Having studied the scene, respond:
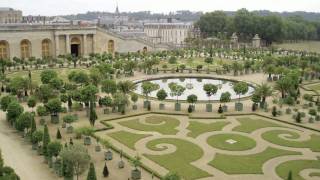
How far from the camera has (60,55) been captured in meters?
93.8

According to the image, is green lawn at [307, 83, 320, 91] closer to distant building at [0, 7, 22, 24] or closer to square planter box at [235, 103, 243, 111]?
square planter box at [235, 103, 243, 111]

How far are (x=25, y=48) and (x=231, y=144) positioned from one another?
7083 centimetres

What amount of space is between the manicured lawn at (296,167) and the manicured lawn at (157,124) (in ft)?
39.7

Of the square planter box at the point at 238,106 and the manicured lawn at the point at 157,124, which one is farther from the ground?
the square planter box at the point at 238,106

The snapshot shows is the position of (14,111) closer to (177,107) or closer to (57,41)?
(177,107)

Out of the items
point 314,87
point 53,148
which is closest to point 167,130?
point 53,148

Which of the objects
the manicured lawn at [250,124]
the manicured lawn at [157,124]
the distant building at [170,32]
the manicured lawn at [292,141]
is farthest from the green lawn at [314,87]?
the distant building at [170,32]

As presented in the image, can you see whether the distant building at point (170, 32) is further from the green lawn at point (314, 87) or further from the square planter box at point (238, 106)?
the square planter box at point (238, 106)

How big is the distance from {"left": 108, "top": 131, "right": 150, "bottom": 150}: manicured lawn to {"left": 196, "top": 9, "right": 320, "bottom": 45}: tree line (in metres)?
98.5

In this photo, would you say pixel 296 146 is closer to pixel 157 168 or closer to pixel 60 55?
pixel 157 168

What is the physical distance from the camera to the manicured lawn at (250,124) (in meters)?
42.1

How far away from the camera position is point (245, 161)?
1312 inches

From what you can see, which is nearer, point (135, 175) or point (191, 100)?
point (135, 175)

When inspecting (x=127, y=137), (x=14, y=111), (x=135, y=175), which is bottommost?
(x=135, y=175)
